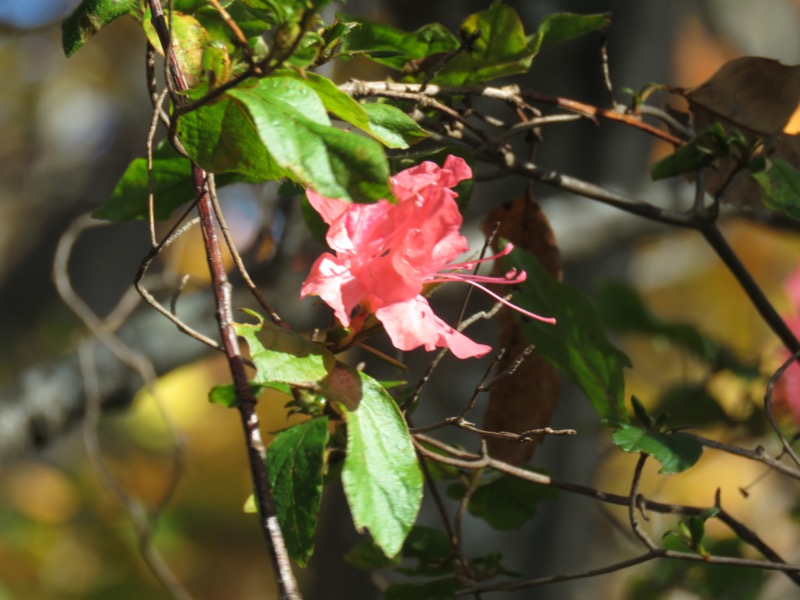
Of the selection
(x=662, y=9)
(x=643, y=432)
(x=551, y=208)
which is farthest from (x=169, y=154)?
(x=662, y=9)

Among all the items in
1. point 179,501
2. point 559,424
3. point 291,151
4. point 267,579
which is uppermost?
point 291,151

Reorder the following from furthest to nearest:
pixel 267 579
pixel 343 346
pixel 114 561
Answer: pixel 267 579 < pixel 114 561 < pixel 343 346

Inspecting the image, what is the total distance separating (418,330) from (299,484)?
105 millimetres

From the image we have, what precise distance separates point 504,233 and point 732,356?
1.91ft

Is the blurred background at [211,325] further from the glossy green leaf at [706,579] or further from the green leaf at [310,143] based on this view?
the green leaf at [310,143]

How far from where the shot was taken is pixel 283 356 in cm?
45

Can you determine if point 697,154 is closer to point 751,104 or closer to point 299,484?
point 751,104

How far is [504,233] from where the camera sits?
74cm

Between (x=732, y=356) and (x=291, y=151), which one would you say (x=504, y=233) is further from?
(x=732, y=356)

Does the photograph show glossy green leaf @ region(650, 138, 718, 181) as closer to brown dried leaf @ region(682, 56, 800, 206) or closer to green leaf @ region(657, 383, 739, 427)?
brown dried leaf @ region(682, 56, 800, 206)

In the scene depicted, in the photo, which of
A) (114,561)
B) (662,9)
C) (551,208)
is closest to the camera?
(551,208)

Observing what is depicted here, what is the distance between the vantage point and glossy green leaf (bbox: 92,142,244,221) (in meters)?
0.64

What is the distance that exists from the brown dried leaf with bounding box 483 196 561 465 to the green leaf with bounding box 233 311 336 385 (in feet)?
0.82

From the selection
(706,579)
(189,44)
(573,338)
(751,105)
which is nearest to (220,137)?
(189,44)
